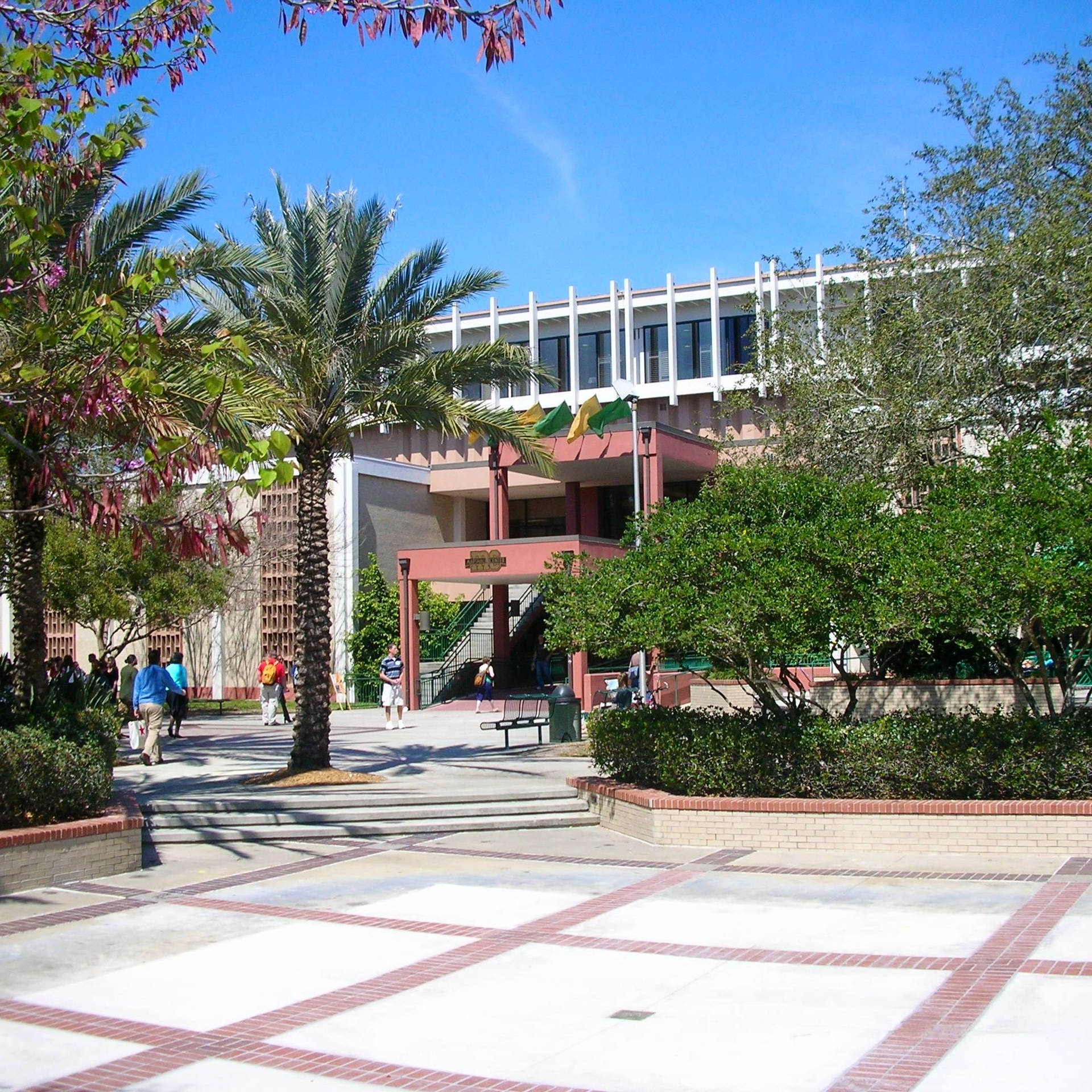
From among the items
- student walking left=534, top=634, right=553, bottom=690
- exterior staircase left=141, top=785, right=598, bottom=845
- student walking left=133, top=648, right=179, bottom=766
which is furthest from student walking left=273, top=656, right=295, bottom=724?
exterior staircase left=141, top=785, right=598, bottom=845

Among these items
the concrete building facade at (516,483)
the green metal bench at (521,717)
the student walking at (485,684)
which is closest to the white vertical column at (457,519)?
the concrete building facade at (516,483)

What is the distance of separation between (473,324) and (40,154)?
39662 millimetres

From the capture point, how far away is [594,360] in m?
47.4

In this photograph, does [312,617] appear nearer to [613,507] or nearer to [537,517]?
[613,507]

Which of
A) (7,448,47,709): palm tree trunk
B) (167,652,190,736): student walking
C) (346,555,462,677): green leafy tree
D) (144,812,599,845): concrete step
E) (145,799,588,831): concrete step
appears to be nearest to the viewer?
(144,812,599,845): concrete step

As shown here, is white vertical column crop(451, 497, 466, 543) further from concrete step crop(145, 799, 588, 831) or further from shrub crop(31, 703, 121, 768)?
concrete step crop(145, 799, 588, 831)

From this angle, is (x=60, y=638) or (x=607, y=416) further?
(x=60, y=638)

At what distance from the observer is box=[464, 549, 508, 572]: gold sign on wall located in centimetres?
3080

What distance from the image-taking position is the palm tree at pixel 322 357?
16078 millimetres

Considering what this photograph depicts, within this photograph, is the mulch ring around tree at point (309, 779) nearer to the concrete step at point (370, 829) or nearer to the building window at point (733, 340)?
the concrete step at point (370, 829)

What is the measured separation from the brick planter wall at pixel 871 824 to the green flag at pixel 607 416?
21.6m

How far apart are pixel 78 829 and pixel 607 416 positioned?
24746mm

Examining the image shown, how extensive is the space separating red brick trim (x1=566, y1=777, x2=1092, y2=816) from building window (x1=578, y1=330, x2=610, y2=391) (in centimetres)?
3548

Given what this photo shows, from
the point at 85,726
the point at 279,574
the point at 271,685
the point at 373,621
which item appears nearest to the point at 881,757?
the point at 85,726
